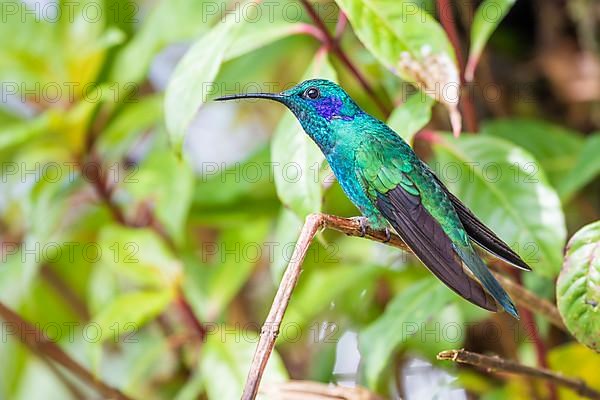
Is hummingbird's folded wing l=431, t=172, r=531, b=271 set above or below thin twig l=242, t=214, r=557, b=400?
below

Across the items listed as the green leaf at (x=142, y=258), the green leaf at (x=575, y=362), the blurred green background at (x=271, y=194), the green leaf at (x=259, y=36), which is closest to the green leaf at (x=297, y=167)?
the blurred green background at (x=271, y=194)

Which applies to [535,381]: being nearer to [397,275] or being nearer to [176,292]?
[397,275]

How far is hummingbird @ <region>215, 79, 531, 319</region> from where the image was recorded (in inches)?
59.9

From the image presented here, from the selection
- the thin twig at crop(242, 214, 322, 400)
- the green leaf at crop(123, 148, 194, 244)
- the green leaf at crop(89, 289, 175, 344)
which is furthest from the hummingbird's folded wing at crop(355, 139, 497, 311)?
the green leaf at crop(89, 289, 175, 344)

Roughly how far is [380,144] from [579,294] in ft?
1.50

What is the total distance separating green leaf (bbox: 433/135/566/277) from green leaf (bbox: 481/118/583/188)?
0.64m

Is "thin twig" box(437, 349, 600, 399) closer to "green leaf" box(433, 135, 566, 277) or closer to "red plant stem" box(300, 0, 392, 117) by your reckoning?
"green leaf" box(433, 135, 566, 277)

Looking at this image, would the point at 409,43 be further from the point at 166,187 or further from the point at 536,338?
the point at 166,187

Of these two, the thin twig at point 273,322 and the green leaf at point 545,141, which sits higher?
the thin twig at point 273,322

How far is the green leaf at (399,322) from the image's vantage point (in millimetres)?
2104

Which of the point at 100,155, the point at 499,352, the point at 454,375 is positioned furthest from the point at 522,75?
the point at 100,155

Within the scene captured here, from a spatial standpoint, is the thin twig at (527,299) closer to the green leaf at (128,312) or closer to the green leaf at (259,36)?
the green leaf at (259,36)

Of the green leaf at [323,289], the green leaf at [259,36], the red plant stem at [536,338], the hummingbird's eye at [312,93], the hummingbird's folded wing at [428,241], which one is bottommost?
the green leaf at [323,289]

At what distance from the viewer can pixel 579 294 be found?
1.60 m
